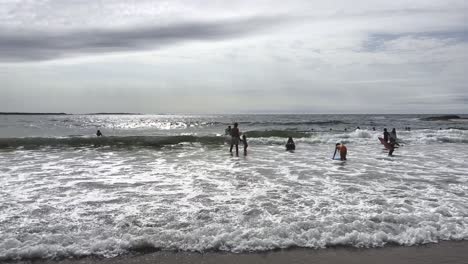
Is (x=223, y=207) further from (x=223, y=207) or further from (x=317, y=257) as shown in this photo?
(x=317, y=257)

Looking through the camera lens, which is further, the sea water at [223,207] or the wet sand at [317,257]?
the sea water at [223,207]

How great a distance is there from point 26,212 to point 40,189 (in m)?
2.61

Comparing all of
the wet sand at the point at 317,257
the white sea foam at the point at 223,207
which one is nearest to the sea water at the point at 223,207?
the white sea foam at the point at 223,207

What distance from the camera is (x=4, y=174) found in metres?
13.2

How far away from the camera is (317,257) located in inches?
229

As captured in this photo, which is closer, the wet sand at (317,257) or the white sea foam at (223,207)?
the wet sand at (317,257)

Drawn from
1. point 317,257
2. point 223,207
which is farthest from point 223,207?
point 317,257

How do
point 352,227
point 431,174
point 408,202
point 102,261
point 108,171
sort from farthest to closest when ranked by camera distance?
1. point 108,171
2. point 431,174
3. point 408,202
4. point 352,227
5. point 102,261

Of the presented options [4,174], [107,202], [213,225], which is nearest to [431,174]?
[213,225]

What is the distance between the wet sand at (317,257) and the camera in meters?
5.64

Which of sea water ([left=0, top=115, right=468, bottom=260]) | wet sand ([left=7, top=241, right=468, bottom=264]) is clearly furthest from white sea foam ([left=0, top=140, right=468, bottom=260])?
wet sand ([left=7, top=241, right=468, bottom=264])

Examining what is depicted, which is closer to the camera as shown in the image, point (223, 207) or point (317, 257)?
point (317, 257)

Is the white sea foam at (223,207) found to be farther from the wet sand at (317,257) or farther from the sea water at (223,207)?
the wet sand at (317,257)

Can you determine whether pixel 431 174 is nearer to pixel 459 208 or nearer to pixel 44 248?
pixel 459 208
